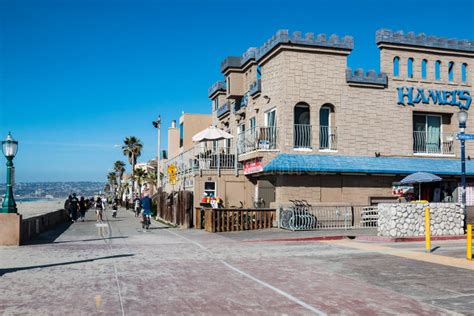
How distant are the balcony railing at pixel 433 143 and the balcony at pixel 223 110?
12.9 m

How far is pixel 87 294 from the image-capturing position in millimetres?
9336

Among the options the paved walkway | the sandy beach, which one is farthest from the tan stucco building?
the sandy beach

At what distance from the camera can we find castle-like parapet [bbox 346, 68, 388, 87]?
2572 cm

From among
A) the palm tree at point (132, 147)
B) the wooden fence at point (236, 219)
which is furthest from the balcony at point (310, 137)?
the palm tree at point (132, 147)

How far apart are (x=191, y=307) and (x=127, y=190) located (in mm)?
103115

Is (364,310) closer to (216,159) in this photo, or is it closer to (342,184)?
(342,184)

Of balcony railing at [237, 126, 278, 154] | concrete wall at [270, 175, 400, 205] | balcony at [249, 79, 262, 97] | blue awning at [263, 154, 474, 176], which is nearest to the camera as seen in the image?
blue awning at [263, 154, 474, 176]

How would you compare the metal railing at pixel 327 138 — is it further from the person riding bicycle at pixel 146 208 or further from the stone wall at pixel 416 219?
the person riding bicycle at pixel 146 208

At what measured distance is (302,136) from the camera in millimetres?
25266

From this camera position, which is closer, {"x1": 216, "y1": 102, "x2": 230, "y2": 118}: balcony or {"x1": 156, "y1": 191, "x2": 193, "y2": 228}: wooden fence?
{"x1": 156, "y1": 191, "x2": 193, "y2": 228}: wooden fence

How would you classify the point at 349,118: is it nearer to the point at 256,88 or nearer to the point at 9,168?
the point at 256,88

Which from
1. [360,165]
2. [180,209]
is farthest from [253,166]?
[360,165]

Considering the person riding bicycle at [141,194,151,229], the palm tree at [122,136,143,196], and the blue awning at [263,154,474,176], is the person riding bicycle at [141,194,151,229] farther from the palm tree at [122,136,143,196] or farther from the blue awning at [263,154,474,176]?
the palm tree at [122,136,143,196]

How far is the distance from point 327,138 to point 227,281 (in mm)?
16158
